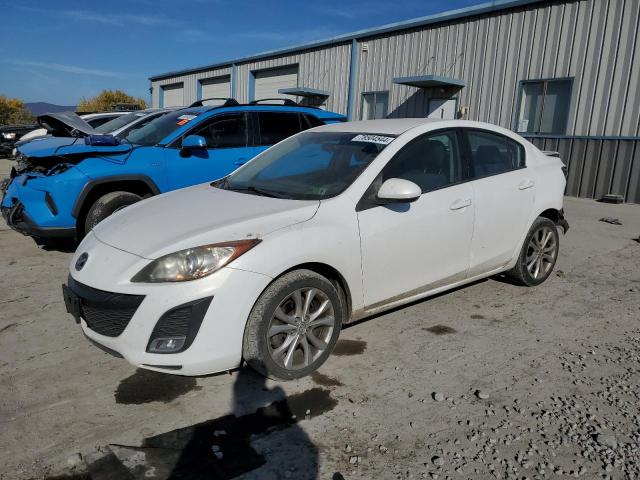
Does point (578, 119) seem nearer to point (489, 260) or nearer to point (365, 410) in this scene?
point (489, 260)

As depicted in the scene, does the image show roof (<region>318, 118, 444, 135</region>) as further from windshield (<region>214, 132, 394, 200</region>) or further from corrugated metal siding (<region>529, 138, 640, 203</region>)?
corrugated metal siding (<region>529, 138, 640, 203</region>)

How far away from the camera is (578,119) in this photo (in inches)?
470

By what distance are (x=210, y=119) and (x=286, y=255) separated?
3.97 meters

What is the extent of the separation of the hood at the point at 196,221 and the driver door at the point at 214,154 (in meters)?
2.30

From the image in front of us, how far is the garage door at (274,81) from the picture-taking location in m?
20.7

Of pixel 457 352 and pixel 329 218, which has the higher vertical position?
pixel 329 218

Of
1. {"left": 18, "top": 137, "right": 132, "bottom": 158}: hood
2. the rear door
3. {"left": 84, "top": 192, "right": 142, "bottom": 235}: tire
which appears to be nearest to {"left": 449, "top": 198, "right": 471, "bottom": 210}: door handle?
the rear door

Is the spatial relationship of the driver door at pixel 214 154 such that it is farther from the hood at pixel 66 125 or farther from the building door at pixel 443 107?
the building door at pixel 443 107

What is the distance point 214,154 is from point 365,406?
4249 mm

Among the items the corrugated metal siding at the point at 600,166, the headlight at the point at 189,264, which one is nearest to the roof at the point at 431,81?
the corrugated metal siding at the point at 600,166

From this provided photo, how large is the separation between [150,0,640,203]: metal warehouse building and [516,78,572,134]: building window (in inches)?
0.9

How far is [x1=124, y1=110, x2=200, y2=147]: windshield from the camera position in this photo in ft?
20.5

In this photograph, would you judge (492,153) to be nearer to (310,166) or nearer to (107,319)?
(310,166)

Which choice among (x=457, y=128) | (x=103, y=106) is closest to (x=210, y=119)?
(x=457, y=128)
